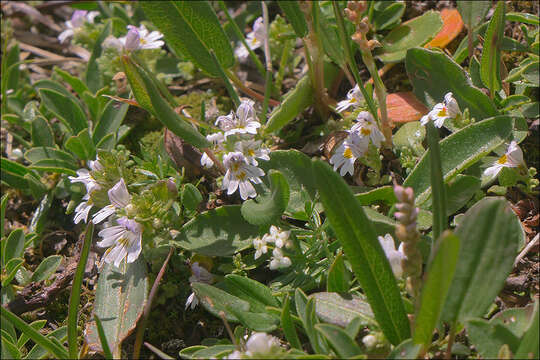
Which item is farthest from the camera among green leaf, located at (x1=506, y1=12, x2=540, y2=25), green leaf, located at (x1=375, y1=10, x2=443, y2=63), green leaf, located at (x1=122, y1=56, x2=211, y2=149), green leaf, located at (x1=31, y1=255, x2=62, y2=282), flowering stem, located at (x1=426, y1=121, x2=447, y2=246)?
green leaf, located at (x1=375, y1=10, x2=443, y2=63)

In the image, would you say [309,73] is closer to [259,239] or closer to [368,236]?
[259,239]

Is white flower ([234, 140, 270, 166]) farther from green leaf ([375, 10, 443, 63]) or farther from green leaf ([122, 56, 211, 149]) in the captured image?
green leaf ([375, 10, 443, 63])

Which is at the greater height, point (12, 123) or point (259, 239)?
point (12, 123)

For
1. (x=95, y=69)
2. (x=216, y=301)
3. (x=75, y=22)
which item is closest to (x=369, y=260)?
(x=216, y=301)

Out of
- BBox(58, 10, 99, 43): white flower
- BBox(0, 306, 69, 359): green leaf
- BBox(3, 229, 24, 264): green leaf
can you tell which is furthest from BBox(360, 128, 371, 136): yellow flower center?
BBox(58, 10, 99, 43): white flower

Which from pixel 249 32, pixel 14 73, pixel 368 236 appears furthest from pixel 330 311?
pixel 14 73

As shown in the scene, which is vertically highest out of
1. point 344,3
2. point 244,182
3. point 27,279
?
point 344,3

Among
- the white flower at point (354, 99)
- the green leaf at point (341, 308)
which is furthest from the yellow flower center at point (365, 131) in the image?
the green leaf at point (341, 308)
